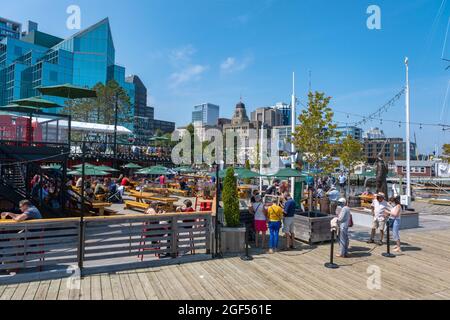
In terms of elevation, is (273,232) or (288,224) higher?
(288,224)

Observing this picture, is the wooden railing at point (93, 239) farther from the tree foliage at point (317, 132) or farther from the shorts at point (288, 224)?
the tree foliage at point (317, 132)

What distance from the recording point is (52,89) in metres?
16.8

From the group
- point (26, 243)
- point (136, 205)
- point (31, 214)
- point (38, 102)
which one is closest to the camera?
point (26, 243)

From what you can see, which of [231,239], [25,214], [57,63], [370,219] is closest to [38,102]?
[25,214]

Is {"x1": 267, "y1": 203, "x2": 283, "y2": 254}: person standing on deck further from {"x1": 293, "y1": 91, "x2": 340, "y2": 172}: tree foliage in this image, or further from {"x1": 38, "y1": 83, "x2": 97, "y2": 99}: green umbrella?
{"x1": 38, "y1": 83, "x2": 97, "y2": 99}: green umbrella

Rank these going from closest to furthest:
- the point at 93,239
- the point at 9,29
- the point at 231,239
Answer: the point at 93,239, the point at 231,239, the point at 9,29

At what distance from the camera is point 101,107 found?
138 feet

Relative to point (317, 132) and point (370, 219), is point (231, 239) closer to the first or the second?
point (317, 132)

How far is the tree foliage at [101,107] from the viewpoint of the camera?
40.2 metres

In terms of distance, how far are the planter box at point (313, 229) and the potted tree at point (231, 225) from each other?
231 cm

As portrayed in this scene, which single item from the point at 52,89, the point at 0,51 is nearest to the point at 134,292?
the point at 52,89

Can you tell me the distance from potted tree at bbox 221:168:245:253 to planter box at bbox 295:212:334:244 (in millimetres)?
2312

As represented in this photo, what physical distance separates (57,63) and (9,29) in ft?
181

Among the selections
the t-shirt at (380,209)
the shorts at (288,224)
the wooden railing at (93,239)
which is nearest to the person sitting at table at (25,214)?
the wooden railing at (93,239)
